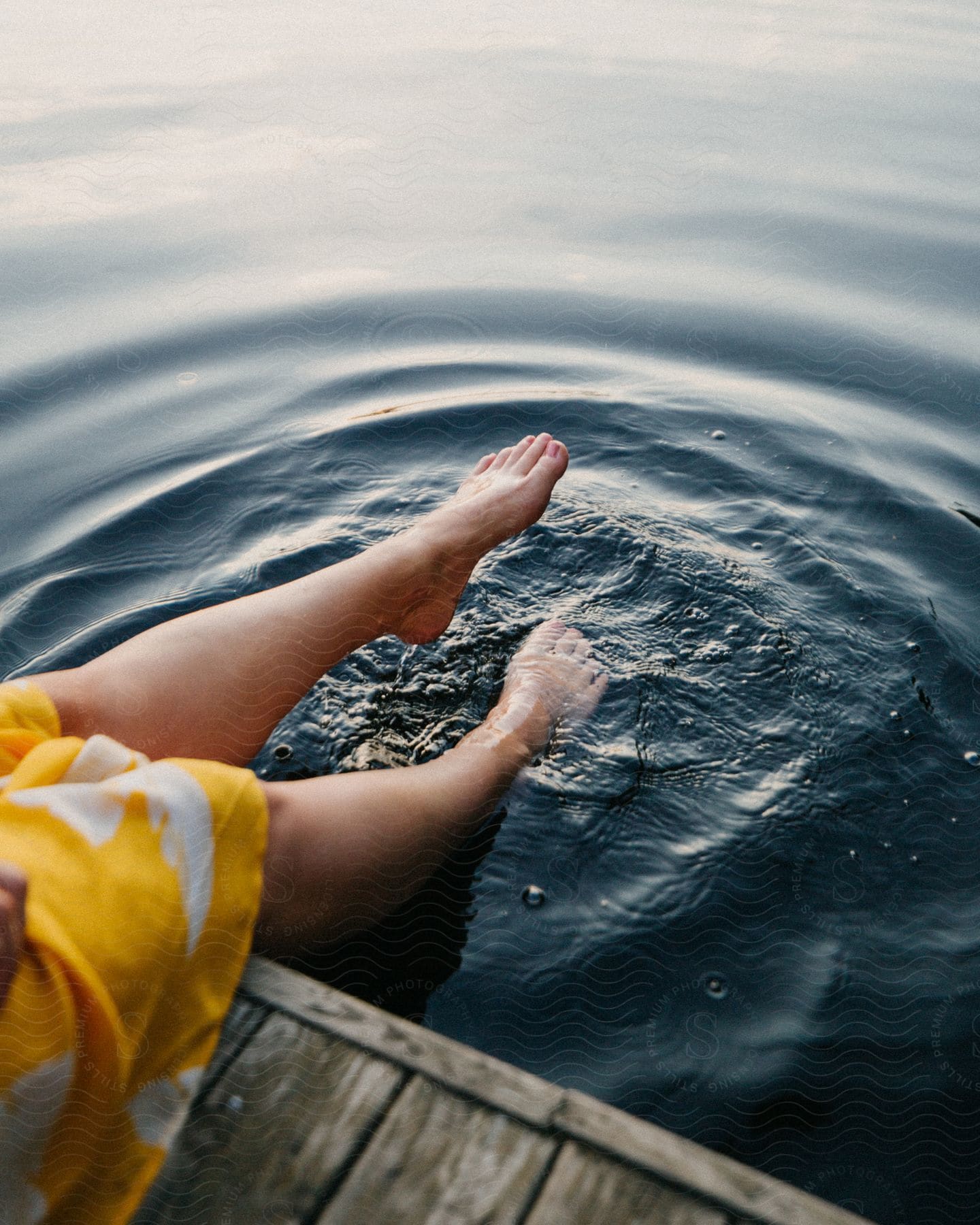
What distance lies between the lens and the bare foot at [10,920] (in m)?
0.82

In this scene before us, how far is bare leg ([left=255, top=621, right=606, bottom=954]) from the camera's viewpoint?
106 cm

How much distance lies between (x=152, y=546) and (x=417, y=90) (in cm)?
273

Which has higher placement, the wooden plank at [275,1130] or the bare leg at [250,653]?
the bare leg at [250,653]

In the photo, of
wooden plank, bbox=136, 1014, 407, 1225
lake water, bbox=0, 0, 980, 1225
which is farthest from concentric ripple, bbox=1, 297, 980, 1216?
wooden plank, bbox=136, 1014, 407, 1225

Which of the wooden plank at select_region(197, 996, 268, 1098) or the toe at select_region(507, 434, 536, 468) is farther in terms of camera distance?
the toe at select_region(507, 434, 536, 468)

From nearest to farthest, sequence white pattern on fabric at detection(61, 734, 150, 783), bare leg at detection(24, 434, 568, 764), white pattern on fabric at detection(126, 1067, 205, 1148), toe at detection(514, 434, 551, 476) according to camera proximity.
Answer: white pattern on fabric at detection(126, 1067, 205, 1148), white pattern on fabric at detection(61, 734, 150, 783), bare leg at detection(24, 434, 568, 764), toe at detection(514, 434, 551, 476)

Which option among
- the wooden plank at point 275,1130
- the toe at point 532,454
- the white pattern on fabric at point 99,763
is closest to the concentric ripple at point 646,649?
the toe at point 532,454

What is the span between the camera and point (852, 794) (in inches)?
57.4

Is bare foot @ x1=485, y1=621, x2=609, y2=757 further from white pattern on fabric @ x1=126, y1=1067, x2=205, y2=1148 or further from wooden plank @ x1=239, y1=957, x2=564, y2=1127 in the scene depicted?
white pattern on fabric @ x1=126, y1=1067, x2=205, y2=1148

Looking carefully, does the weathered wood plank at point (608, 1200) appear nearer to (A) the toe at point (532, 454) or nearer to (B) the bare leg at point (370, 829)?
(B) the bare leg at point (370, 829)

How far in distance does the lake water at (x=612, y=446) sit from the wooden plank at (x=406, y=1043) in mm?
212

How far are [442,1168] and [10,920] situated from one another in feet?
1.48

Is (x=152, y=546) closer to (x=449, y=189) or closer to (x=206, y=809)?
(x=206, y=809)

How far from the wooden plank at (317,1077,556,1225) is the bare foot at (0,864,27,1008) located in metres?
0.36
